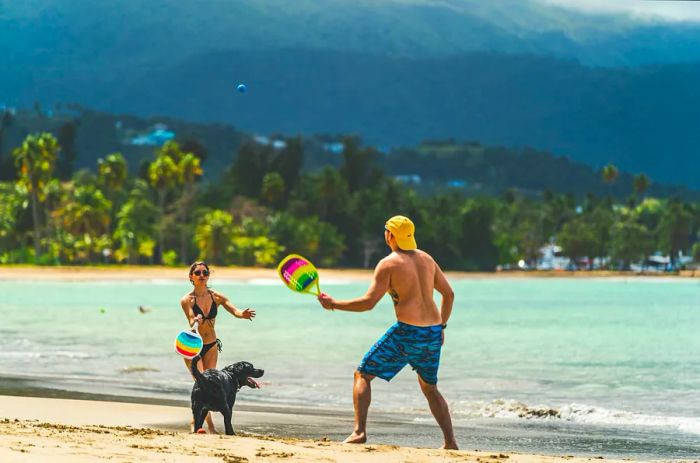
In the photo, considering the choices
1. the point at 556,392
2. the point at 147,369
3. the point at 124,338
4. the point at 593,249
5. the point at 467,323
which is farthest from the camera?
the point at 593,249

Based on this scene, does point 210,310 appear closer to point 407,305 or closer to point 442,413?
point 407,305

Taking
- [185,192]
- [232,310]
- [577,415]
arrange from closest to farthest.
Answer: [232,310] → [577,415] → [185,192]

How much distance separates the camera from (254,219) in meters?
127

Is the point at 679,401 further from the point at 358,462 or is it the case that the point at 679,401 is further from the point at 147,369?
the point at 358,462

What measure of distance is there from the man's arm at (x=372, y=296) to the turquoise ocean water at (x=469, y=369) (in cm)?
281

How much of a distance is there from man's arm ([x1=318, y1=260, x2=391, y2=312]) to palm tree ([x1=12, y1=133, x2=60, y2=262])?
92.6 metres

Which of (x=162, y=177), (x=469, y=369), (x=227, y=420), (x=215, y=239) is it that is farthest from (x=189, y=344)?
(x=162, y=177)

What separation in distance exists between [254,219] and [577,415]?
11176cm

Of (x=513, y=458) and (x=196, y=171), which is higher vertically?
(x=196, y=171)

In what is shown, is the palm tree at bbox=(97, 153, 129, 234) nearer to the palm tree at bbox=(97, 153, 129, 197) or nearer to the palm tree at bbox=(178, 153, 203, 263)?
the palm tree at bbox=(97, 153, 129, 197)

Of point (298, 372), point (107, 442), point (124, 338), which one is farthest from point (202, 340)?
point (124, 338)

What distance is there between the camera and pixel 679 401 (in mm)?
18328

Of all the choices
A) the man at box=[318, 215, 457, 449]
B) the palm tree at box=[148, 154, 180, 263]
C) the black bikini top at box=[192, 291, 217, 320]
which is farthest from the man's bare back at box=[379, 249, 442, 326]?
the palm tree at box=[148, 154, 180, 263]

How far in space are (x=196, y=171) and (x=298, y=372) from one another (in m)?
97.8
